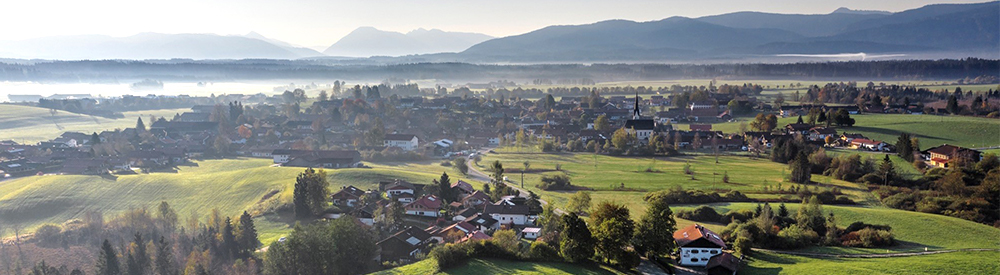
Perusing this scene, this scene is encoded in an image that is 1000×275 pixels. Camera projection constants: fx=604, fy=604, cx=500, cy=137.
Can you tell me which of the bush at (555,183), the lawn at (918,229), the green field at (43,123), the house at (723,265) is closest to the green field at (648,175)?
the bush at (555,183)

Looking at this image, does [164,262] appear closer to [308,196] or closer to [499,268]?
[308,196]

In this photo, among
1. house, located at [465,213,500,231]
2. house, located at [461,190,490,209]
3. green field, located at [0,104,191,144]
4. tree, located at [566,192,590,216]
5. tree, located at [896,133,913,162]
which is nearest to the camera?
house, located at [465,213,500,231]

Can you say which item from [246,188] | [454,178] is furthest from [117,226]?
[454,178]

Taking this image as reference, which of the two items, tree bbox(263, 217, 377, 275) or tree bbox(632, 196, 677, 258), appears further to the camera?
tree bbox(263, 217, 377, 275)

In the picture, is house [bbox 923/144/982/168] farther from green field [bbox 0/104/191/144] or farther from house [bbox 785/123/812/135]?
green field [bbox 0/104/191/144]

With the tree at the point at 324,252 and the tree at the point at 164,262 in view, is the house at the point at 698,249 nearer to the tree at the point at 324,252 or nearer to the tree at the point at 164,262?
the tree at the point at 324,252

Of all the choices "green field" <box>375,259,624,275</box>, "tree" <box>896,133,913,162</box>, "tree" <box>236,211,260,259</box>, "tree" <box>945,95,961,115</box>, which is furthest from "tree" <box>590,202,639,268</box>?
"tree" <box>945,95,961,115</box>

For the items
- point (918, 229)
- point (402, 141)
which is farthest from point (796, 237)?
point (402, 141)
